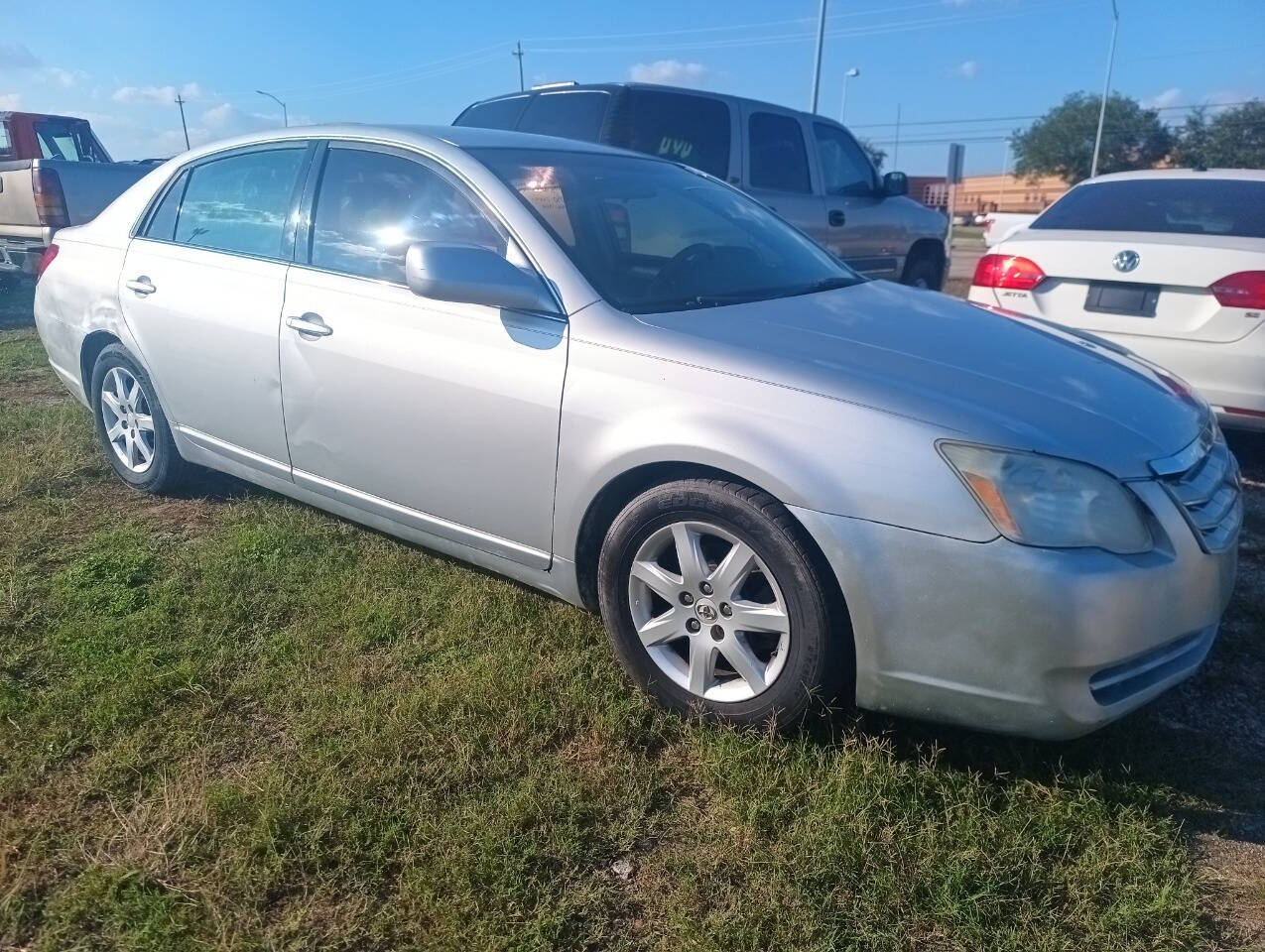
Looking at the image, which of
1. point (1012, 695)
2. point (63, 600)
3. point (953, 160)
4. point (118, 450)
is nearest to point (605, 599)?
point (1012, 695)

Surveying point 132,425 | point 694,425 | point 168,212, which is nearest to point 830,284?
point 694,425

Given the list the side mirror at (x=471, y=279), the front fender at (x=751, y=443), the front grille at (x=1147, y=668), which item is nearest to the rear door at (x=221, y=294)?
the side mirror at (x=471, y=279)

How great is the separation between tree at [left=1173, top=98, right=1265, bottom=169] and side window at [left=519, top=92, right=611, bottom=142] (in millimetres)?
45395

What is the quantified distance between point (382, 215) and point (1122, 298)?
359cm

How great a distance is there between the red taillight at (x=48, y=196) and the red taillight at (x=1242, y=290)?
9.79 m

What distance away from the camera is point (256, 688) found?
2.81m

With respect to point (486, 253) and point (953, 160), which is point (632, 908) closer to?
point (486, 253)

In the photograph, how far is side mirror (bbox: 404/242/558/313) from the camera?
2.80m

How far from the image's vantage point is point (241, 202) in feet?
12.7

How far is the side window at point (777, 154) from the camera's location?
7352 mm

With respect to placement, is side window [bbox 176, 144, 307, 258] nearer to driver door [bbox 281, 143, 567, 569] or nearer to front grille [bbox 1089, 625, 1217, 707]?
driver door [bbox 281, 143, 567, 569]

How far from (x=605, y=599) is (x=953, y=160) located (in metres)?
11.4

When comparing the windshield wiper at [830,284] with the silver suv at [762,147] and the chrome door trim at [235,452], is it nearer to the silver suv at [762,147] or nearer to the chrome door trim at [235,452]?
the chrome door trim at [235,452]

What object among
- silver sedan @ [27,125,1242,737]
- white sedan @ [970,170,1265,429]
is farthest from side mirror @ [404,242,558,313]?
white sedan @ [970,170,1265,429]
